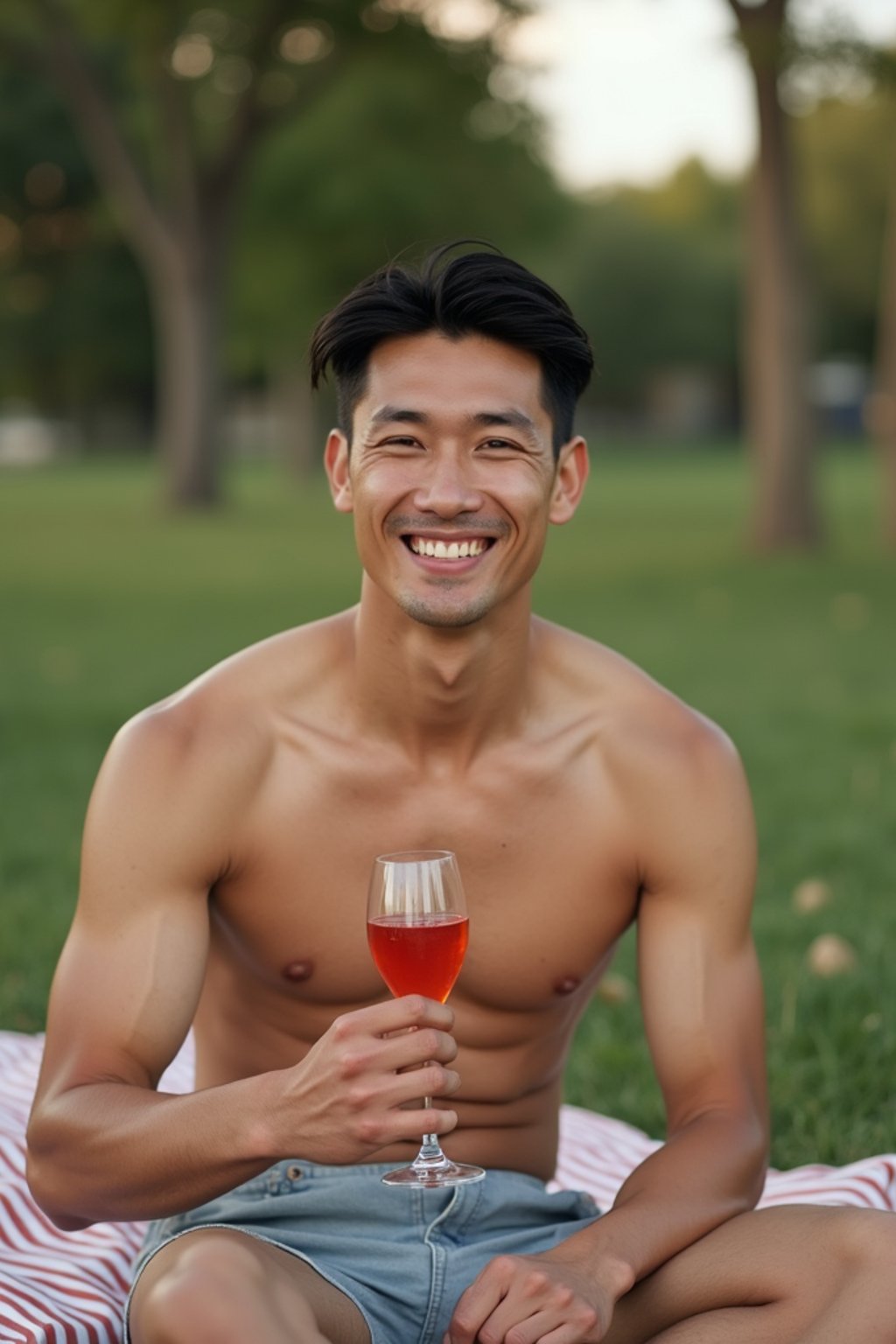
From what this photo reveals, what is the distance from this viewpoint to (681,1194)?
3307 millimetres

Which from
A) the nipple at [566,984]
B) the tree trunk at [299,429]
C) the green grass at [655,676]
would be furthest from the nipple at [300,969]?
the tree trunk at [299,429]

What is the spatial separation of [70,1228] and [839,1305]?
1.27 m

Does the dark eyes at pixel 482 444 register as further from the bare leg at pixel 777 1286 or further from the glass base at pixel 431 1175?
the bare leg at pixel 777 1286

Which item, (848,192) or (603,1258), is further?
(848,192)

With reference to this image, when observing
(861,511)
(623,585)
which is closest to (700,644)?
(623,585)

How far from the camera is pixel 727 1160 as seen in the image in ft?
11.0

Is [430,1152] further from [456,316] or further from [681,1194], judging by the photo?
[456,316]

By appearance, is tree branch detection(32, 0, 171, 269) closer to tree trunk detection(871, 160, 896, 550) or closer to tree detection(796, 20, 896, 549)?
tree detection(796, 20, 896, 549)

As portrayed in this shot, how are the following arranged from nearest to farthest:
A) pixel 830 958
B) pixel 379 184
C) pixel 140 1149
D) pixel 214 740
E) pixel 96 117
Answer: pixel 140 1149
pixel 214 740
pixel 830 958
pixel 96 117
pixel 379 184

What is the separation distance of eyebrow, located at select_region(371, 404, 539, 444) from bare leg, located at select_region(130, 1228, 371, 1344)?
138 cm

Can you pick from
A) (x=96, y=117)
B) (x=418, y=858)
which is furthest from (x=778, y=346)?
(x=418, y=858)

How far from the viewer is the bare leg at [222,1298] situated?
274 centimetres

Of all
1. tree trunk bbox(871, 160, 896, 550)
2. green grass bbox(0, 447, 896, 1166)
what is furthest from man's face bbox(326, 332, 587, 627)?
tree trunk bbox(871, 160, 896, 550)

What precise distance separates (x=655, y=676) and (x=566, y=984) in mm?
9273
